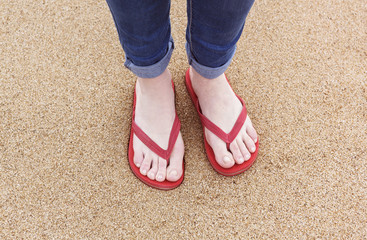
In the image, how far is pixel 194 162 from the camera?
800 mm

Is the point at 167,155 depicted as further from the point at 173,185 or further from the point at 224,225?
the point at 224,225

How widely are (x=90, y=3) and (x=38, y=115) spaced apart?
1.53ft

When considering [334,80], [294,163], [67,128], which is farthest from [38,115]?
[334,80]

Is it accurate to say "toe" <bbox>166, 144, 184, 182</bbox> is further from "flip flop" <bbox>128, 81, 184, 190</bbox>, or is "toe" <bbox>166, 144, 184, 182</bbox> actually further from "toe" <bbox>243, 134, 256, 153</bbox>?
"toe" <bbox>243, 134, 256, 153</bbox>

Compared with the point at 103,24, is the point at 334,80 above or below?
above

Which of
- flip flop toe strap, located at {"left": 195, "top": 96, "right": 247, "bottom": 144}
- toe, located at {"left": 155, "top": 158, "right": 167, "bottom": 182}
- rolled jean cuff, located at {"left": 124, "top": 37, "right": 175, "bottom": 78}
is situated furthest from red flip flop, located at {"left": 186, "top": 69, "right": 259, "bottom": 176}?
rolled jean cuff, located at {"left": 124, "top": 37, "right": 175, "bottom": 78}

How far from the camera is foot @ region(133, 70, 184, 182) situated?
746 mm

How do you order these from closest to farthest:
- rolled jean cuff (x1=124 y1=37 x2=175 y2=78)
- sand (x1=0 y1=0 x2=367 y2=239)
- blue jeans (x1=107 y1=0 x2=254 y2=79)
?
blue jeans (x1=107 y1=0 x2=254 y2=79) < rolled jean cuff (x1=124 y1=37 x2=175 y2=78) < sand (x1=0 y1=0 x2=367 y2=239)

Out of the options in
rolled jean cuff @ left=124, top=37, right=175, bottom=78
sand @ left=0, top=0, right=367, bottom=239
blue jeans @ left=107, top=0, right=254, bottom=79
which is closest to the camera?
blue jeans @ left=107, top=0, right=254, bottom=79

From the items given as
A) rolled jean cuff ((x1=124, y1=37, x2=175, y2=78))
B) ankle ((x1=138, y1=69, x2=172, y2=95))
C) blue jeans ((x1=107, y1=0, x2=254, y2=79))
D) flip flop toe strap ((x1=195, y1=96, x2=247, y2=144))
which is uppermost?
blue jeans ((x1=107, y1=0, x2=254, y2=79))

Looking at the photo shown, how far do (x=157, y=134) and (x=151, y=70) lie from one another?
0.22m

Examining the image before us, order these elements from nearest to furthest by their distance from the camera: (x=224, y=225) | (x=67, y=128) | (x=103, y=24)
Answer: (x=224, y=225), (x=67, y=128), (x=103, y=24)

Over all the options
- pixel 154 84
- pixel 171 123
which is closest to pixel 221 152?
pixel 171 123

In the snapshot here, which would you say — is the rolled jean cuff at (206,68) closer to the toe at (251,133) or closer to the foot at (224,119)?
the foot at (224,119)
